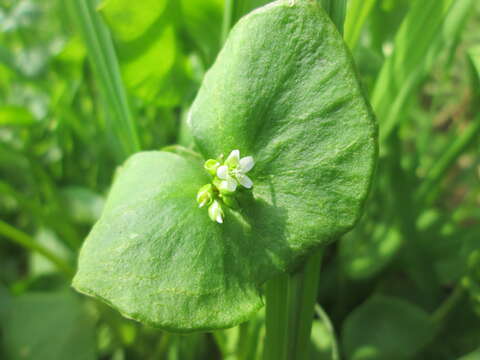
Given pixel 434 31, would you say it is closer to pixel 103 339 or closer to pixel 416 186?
pixel 416 186

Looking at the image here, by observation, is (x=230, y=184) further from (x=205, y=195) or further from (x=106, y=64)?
(x=106, y=64)

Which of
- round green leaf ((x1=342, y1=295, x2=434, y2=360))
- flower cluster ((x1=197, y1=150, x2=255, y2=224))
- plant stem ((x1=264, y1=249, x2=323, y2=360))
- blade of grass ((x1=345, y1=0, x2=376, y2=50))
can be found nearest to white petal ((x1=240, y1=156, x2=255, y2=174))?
flower cluster ((x1=197, y1=150, x2=255, y2=224))

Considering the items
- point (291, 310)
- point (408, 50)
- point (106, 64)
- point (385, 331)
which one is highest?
point (106, 64)

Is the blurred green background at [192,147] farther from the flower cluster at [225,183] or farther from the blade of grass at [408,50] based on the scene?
the flower cluster at [225,183]

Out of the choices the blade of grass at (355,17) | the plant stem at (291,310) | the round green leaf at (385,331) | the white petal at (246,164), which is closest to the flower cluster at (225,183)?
the white petal at (246,164)

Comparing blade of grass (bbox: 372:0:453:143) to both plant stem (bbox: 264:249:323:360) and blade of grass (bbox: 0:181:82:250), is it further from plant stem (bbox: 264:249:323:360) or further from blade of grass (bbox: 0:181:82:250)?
blade of grass (bbox: 0:181:82:250)

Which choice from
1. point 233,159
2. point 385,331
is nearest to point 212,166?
point 233,159
